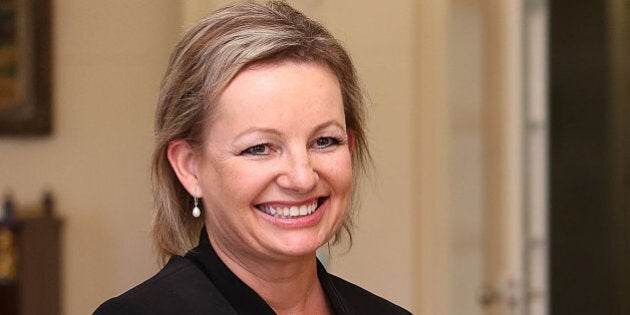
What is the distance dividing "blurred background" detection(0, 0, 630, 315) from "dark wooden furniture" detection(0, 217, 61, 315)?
62 mm

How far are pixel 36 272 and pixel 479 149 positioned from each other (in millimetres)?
1793

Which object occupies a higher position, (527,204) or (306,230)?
(306,230)

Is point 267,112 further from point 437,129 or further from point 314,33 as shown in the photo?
point 437,129

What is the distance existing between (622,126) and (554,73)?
1.27ft

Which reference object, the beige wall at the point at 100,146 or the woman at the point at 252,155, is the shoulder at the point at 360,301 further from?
the beige wall at the point at 100,146

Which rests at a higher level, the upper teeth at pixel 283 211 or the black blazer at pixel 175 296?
the upper teeth at pixel 283 211

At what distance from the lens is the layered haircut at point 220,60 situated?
1.42 meters

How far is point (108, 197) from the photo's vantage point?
482 centimetres

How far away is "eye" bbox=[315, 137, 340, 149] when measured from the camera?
143 centimetres

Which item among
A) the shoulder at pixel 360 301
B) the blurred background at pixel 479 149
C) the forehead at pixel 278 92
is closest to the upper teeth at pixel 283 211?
the forehead at pixel 278 92

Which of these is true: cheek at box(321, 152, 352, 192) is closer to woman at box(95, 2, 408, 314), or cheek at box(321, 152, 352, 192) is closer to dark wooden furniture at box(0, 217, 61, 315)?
woman at box(95, 2, 408, 314)

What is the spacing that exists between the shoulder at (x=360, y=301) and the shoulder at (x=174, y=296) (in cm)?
24

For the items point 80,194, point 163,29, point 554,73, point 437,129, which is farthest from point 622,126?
point 80,194

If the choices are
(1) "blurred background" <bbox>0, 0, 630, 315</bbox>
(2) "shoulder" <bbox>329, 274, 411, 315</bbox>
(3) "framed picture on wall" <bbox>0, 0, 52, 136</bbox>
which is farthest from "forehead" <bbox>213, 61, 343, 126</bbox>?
(3) "framed picture on wall" <bbox>0, 0, 52, 136</bbox>
